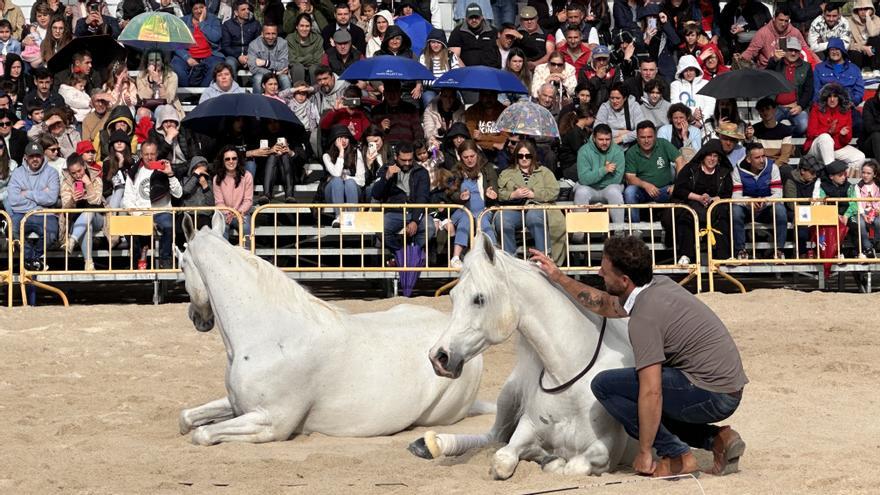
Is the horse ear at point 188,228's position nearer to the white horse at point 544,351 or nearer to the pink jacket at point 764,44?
the white horse at point 544,351

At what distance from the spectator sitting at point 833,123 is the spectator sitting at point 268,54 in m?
6.98

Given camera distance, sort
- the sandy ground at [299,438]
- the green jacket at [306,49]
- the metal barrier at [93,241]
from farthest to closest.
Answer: the green jacket at [306,49], the metal barrier at [93,241], the sandy ground at [299,438]

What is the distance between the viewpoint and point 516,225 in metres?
16.2

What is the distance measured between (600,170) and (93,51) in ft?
23.5

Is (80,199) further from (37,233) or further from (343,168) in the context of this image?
(343,168)

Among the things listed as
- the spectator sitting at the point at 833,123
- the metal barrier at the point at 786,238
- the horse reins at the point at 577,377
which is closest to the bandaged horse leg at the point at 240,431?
the horse reins at the point at 577,377

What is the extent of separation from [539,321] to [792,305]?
7504 mm

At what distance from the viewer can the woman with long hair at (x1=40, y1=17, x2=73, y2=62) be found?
19344 mm

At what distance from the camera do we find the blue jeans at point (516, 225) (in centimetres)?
1600

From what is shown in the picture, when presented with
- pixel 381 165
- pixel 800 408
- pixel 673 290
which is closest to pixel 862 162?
pixel 381 165

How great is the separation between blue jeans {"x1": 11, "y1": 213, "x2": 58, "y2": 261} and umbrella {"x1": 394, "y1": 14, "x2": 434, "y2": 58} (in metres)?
6.58

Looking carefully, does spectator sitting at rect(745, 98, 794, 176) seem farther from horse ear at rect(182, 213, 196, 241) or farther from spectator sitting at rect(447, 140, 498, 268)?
horse ear at rect(182, 213, 196, 241)

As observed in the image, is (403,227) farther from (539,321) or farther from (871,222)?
(539,321)

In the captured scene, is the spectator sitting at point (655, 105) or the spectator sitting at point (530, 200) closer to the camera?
the spectator sitting at point (530, 200)
